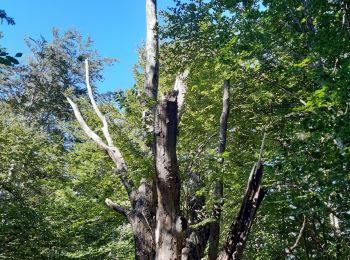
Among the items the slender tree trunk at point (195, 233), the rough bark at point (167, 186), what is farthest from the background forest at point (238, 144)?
the rough bark at point (167, 186)

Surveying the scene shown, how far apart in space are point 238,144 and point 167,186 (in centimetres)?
489

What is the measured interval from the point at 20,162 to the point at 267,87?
848cm

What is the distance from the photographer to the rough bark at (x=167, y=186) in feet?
12.7

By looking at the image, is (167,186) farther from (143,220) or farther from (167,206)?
(143,220)

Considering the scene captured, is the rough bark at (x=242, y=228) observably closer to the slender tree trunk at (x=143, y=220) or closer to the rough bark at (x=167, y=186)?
the rough bark at (x=167, y=186)

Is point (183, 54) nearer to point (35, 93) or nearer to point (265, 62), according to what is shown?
point (265, 62)

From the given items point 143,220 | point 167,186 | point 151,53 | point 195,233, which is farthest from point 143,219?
point 151,53

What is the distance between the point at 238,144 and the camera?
8531 mm

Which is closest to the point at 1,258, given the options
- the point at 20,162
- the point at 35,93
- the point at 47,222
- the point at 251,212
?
the point at 47,222

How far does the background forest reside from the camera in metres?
4.90

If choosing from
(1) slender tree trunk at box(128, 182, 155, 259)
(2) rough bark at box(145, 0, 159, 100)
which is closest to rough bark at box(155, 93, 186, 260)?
(1) slender tree trunk at box(128, 182, 155, 259)

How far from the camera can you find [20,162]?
11.3m

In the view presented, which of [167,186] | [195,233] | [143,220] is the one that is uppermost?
[167,186]

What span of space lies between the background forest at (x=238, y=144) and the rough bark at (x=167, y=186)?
41cm
